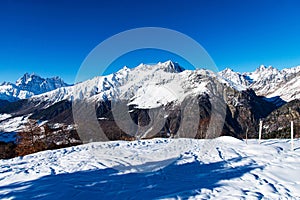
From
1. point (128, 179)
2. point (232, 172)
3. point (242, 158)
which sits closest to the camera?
point (128, 179)

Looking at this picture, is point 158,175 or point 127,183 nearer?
point 127,183

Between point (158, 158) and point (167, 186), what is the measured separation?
519 cm

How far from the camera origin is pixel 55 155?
17.9m

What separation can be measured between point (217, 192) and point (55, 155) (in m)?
12.1

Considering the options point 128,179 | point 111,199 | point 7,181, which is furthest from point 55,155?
point 111,199

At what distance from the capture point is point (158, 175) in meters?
12.1

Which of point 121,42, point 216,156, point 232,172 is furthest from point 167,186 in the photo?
point 121,42

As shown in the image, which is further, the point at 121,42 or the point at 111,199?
the point at 121,42

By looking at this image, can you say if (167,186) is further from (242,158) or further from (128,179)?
(242,158)

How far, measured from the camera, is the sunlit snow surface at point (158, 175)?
972 centimetres

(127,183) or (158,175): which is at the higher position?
(158,175)

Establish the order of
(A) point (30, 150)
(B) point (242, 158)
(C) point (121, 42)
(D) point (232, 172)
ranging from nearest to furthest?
(D) point (232, 172)
(B) point (242, 158)
(C) point (121, 42)
(A) point (30, 150)

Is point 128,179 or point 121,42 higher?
point 121,42

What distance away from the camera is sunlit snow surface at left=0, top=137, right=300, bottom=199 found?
383 inches
